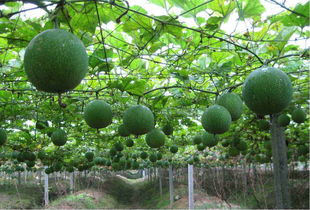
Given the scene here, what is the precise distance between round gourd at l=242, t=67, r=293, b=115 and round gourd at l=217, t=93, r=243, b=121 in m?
0.84

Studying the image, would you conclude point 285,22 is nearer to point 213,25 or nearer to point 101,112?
point 213,25

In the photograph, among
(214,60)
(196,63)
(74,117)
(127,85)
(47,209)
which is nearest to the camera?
(127,85)

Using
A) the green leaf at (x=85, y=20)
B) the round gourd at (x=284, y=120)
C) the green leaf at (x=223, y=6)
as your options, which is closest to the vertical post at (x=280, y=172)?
the round gourd at (x=284, y=120)

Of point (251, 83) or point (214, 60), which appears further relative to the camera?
point (214, 60)

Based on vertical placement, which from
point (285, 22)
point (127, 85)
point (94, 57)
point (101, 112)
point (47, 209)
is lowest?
point (47, 209)

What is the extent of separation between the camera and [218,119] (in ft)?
9.18

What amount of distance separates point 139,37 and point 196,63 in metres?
1.18

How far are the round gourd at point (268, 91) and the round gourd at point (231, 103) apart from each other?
836mm

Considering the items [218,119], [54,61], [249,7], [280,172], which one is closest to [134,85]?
[218,119]

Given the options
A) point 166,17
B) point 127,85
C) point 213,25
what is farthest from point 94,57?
point 213,25

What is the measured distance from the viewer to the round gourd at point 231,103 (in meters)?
3.04

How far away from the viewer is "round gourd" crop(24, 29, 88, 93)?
1.55 metres

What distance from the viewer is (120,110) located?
5.37 meters


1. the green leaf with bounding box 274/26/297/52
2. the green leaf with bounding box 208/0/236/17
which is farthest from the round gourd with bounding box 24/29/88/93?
the green leaf with bounding box 274/26/297/52
